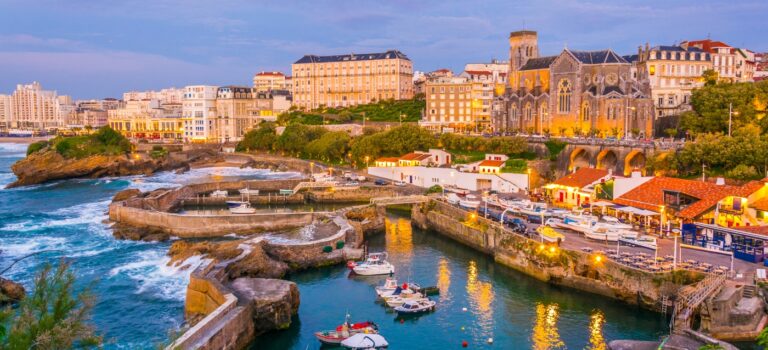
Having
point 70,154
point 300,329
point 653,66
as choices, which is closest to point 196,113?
point 70,154

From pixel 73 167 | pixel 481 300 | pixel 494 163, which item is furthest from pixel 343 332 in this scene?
pixel 73 167

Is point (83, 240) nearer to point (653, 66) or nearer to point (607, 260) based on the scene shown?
point (607, 260)

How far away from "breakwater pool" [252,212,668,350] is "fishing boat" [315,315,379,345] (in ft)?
1.46

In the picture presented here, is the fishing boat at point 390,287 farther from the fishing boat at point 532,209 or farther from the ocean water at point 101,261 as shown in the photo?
the fishing boat at point 532,209

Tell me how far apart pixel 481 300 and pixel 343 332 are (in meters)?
8.64

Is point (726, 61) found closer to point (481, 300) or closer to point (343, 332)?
point (481, 300)

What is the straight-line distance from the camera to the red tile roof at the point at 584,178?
47.7 meters

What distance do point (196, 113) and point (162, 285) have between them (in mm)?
116600

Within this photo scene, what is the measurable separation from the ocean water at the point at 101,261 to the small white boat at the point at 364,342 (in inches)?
289

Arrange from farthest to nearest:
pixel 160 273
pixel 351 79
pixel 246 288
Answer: pixel 351 79, pixel 160 273, pixel 246 288

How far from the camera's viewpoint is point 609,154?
2341 inches

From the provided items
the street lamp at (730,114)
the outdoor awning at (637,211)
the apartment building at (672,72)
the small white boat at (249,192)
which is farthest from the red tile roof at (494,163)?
the apartment building at (672,72)

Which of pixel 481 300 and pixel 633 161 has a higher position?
pixel 633 161

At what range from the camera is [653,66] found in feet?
256
